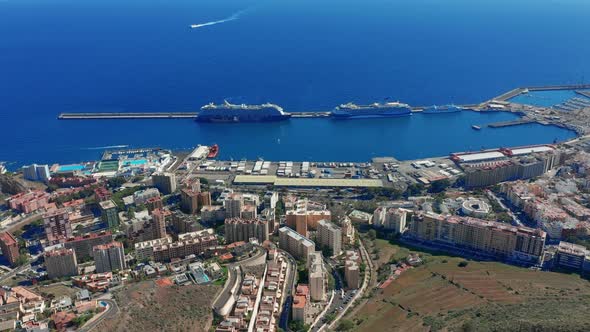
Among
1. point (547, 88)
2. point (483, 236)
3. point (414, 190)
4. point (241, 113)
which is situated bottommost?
point (483, 236)

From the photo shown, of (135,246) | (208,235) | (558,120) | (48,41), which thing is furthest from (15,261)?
(48,41)

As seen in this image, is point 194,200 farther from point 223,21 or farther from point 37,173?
point 223,21

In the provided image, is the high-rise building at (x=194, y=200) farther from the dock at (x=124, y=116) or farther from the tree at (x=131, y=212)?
the dock at (x=124, y=116)

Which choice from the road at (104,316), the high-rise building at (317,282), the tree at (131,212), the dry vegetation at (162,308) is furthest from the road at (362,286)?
the tree at (131,212)

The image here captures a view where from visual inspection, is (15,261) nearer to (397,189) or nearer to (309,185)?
(309,185)

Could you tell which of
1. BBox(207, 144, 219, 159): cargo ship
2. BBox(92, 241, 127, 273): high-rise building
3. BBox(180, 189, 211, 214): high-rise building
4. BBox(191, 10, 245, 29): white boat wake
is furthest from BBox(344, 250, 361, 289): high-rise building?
BBox(191, 10, 245, 29): white boat wake

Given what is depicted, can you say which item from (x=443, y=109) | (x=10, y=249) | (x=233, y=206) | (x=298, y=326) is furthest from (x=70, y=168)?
(x=443, y=109)
